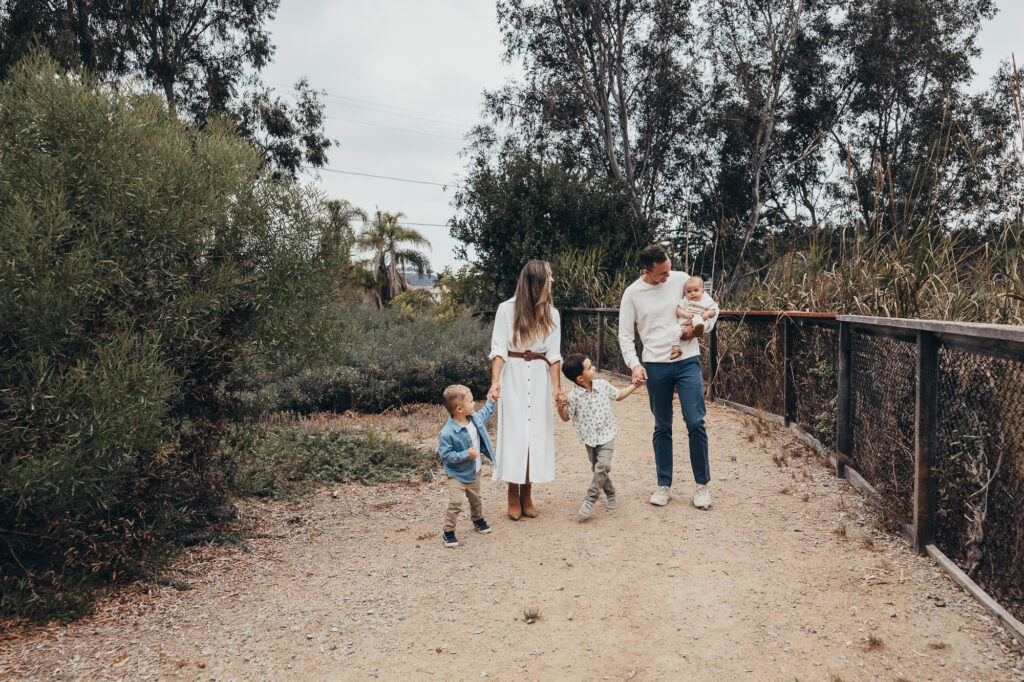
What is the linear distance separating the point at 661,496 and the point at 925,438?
180cm

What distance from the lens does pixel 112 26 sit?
735 inches

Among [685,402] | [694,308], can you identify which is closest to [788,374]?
[694,308]

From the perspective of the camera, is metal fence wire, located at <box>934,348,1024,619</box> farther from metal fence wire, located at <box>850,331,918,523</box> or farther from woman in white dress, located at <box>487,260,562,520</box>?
woman in white dress, located at <box>487,260,562,520</box>

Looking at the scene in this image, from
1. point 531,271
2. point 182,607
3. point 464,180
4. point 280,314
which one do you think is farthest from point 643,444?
point 464,180

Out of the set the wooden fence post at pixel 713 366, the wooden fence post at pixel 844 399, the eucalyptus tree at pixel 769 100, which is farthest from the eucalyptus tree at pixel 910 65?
the wooden fence post at pixel 844 399

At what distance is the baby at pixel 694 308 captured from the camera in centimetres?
501

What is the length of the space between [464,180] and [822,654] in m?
22.0

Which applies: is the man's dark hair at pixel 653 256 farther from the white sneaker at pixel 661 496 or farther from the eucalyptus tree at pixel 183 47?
the eucalyptus tree at pixel 183 47

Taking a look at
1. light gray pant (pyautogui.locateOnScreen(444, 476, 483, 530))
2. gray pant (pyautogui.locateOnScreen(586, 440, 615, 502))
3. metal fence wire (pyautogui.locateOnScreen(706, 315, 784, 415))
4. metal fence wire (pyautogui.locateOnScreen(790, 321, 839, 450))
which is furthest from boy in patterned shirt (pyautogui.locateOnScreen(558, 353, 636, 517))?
metal fence wire (pyautogui.locateOnScreen(706, 315, 784, 415))

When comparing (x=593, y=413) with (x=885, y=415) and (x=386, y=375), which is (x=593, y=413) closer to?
(x=885, y=415)

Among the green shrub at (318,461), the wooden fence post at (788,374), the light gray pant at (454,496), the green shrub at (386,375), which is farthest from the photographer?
the green shrub at (386,375)

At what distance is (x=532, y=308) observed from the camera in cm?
488

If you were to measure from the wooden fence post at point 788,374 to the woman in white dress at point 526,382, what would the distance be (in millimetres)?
3364

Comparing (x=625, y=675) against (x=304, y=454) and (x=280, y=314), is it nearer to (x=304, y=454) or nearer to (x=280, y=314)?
(x=280, y=314)
